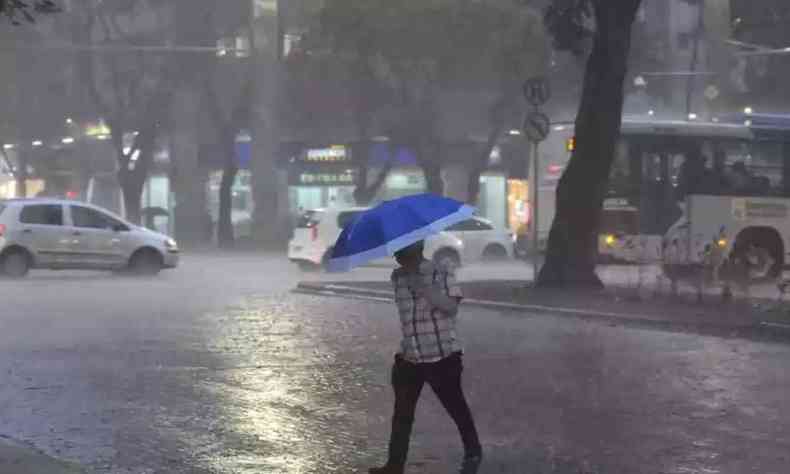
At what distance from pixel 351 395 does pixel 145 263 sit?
1845 centimetres

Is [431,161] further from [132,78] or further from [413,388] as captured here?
[413,388]

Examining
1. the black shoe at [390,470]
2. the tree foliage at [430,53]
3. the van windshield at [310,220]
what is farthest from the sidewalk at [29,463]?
the tree foliage at [430,53]

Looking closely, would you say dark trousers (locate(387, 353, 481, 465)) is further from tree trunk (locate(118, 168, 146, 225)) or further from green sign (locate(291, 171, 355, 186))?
green sign (locate(291, 171, 355, 186))

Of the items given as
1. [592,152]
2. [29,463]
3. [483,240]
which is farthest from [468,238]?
[29,463]

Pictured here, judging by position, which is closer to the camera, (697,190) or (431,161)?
(697,190)

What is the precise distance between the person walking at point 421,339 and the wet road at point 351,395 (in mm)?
728

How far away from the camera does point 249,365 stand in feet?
44.5

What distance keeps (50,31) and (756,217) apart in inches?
1109

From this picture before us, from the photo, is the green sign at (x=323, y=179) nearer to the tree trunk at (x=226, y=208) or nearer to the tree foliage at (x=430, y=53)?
the tree trunk at (x=226, y=208)

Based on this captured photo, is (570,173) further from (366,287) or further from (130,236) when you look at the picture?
(130,236)

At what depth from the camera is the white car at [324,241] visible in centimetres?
3041

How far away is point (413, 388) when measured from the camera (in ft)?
26.0

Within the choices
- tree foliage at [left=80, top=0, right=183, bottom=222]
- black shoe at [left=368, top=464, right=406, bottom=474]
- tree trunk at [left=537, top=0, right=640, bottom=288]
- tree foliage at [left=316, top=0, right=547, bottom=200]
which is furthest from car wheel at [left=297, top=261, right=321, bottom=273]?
black shoe at [left=368, top=464, right=406, bottom=474]

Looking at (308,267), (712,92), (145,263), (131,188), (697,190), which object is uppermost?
(712,92)
